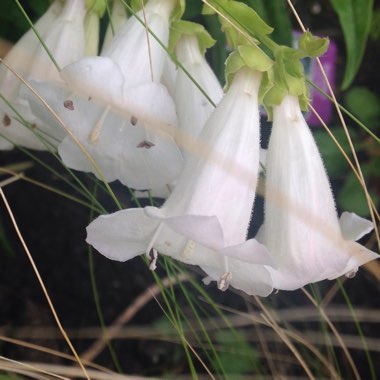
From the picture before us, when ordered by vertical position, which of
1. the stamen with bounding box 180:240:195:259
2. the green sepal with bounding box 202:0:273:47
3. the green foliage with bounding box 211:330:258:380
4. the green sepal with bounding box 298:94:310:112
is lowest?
the green foliage with bounding box 211:330:258:380

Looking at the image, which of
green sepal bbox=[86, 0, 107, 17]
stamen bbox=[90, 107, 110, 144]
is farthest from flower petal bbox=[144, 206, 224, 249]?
green sepal bbox=[86, 0, 107, 17]

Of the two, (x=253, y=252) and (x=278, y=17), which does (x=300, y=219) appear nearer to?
(x=253, y=252)

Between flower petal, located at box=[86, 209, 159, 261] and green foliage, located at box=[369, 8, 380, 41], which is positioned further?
green foliage, located at box=[369, 8, 380, 41]

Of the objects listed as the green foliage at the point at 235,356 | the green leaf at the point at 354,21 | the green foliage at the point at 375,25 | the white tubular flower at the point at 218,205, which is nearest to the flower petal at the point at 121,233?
the white tubular flower at the point at 218,205

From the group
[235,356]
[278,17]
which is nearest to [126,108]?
[278,17]

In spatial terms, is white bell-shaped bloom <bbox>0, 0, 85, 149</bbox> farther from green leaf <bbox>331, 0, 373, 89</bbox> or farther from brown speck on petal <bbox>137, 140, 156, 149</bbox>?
green leaf <bbox>331, 0, 373, 89</bbox>

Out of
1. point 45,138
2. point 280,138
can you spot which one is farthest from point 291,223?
point 45,138

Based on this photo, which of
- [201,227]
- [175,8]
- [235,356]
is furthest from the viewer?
[235,356]

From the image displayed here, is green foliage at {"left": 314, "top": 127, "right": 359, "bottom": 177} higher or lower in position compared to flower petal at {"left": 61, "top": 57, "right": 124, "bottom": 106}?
lower
